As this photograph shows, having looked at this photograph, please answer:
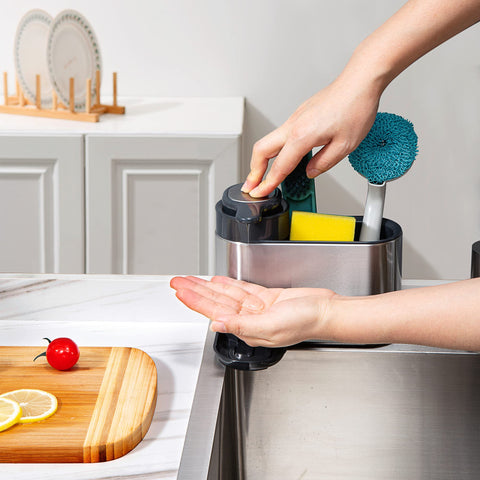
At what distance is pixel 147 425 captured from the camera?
0.66 metres

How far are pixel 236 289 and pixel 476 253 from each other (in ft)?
1.09

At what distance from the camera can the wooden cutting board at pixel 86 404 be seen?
61 cm

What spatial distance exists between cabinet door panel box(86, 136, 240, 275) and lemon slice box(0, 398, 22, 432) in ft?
4.15

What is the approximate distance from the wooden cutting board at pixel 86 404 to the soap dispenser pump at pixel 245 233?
92 millimetres

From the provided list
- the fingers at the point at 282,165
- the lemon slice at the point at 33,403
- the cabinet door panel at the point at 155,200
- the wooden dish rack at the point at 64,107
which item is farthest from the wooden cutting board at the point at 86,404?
the wooden dish rack at the point at 64,107

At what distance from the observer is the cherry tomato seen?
0.75 meters

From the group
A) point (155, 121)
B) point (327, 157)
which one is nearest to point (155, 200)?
point (155, 121)

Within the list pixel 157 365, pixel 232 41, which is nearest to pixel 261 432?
pixel 157 365

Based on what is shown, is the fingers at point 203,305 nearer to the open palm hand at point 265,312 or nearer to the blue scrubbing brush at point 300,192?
the open palm hand at point 265,312

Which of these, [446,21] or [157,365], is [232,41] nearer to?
[446,21]

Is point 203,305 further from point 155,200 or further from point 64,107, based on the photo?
point 64,107

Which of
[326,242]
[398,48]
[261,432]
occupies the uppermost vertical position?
[398,48]

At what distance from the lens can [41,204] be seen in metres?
1.94

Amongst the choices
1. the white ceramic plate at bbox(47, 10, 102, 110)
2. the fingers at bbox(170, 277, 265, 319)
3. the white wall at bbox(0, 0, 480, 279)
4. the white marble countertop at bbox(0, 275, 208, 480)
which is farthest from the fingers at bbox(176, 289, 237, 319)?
the white wall at bbox(0, 0, 480, 279)
